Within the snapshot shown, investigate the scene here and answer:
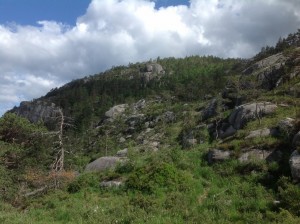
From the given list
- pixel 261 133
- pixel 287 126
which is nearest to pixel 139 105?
pixel 261 133

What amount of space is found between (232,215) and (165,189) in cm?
630

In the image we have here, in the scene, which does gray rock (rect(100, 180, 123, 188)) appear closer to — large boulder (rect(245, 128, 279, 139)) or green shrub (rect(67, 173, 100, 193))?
green shrub (rect(67, 173, 100, 193))

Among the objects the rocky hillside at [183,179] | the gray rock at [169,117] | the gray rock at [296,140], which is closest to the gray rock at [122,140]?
the gray rock at [169,117]

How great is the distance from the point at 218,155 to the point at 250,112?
1446 cm

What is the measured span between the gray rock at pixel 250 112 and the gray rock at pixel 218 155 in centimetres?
1018

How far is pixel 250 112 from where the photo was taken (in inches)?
1522

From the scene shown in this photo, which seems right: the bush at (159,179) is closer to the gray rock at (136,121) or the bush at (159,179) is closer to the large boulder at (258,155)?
the large boulder at (258,155)

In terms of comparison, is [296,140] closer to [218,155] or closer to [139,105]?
[218,155]

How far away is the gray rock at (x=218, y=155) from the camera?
2508 cm

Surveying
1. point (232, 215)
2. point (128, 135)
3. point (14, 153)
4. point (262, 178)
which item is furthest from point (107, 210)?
point (128, 135)

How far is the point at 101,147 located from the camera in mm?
80750

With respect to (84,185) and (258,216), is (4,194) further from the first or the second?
(258,216)

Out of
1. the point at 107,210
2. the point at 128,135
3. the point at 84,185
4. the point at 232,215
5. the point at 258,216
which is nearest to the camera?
the point at 258,216

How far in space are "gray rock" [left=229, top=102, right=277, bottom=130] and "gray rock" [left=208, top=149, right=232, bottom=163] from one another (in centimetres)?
1018
